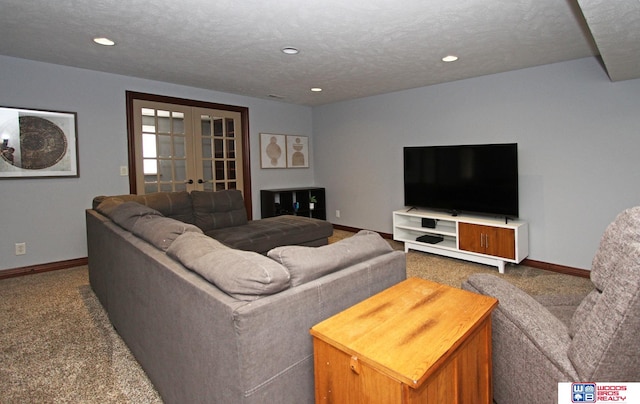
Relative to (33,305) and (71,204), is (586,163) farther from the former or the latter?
(71,204)

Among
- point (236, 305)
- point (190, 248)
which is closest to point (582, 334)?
point (236, 305)

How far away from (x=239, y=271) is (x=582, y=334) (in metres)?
1.15

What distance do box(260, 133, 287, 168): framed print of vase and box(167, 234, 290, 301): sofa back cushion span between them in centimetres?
442

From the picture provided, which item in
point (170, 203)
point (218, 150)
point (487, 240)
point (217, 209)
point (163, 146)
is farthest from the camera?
point (218, 150)

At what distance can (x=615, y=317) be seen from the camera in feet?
3.30

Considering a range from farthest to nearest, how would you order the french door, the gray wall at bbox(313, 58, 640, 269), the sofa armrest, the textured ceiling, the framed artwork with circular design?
the french door < the framed artwork with circular design < the gray wall at bbox(313, 58, 640, 269) < the textured ceiling < the sofa armrest

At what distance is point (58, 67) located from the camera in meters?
3.83

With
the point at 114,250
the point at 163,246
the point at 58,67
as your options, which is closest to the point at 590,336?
the point at 163,246

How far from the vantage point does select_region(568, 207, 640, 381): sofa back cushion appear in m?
0.98

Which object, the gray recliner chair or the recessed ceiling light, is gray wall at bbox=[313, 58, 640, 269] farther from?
the recessed ceiling light

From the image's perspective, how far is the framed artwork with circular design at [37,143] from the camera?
3602 mm

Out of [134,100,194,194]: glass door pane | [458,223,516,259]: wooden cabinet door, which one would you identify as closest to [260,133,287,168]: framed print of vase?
[134,100,194,194]: glass door pane

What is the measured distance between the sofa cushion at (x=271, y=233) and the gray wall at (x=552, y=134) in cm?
166
